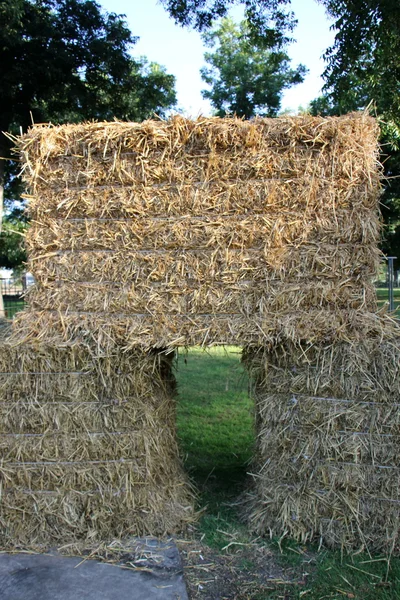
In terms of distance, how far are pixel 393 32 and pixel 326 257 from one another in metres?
6.15

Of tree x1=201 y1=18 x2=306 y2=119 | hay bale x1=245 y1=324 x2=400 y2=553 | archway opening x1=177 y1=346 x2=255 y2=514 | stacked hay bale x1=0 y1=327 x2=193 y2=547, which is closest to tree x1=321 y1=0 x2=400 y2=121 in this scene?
archway opening x1=177 y1=346 x2=255 y2=514

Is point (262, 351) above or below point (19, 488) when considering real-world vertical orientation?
above

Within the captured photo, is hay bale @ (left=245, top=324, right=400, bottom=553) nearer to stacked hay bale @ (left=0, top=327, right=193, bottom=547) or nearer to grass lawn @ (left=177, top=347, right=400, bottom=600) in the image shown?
grass lawn @ (left=177, top=347, right=400, bottom=600)

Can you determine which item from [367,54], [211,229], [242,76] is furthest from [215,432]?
[242,76]

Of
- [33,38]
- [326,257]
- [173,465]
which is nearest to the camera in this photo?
[326,257]

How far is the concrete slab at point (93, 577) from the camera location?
3.16 meters

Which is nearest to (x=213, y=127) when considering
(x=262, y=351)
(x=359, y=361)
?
(x=262, y=351)

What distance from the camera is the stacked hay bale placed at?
3.81 metres

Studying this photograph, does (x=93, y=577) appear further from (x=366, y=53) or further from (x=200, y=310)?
(x=366, y=53)

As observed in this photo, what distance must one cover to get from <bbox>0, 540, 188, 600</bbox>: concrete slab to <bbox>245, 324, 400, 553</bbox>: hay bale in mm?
858

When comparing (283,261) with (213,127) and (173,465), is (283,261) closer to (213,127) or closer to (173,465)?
(213,127)

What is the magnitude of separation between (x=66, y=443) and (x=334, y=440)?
6.52ft

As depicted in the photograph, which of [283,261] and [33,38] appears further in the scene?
[33,38]

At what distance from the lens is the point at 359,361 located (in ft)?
12.0
